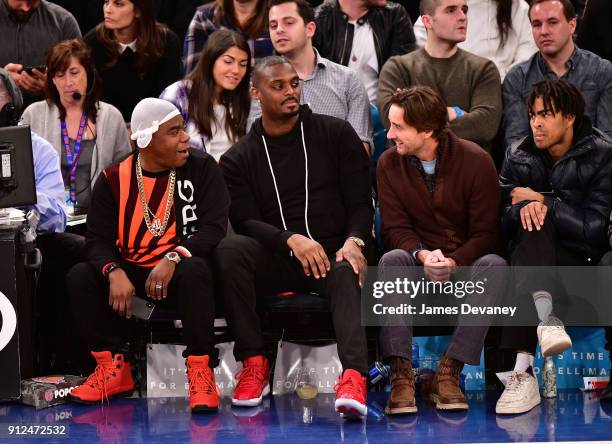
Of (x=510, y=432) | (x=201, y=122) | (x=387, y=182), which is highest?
(x=201, y=122)

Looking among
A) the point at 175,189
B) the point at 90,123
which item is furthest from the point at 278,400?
the point at 90,123

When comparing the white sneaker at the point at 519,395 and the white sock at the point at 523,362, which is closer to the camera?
the white sneaker at the point at 519,395

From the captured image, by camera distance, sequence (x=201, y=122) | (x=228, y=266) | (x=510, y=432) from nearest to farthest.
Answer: (x=510, y=432)
(x=228, y=266)
(x=201, y=122)

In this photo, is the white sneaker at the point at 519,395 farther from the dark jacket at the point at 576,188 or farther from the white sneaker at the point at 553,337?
the dark jacket at the point at 576,188

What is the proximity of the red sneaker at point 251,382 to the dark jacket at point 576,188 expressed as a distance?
1.30 metres

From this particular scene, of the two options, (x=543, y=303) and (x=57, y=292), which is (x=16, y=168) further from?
(x=543, y=303)

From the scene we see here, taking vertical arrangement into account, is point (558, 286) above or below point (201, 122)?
below

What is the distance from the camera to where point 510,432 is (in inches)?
173

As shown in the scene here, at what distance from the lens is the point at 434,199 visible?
16.7 feet

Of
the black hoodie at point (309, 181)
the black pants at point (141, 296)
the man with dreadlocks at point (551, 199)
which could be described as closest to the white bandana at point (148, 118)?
the black hoodie at point (309, 181)

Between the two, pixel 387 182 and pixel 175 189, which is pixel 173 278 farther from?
pixel 387 182

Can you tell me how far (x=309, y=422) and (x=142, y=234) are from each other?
120 cm

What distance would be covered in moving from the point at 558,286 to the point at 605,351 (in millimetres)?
390

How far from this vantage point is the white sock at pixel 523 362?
4.92 metres
